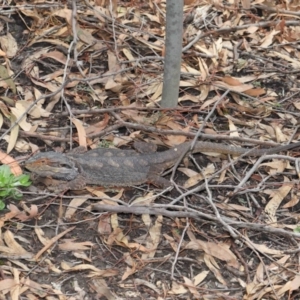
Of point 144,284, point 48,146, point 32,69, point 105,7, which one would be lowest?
point 144,284

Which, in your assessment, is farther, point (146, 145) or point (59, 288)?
point (146, 145)

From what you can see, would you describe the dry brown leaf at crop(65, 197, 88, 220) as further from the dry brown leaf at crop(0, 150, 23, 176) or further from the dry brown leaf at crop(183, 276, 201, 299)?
the dry brown leaf at crop(183, 276, 201, 299)

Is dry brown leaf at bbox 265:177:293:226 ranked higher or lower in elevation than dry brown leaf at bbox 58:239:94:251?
higher

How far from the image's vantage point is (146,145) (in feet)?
18.1

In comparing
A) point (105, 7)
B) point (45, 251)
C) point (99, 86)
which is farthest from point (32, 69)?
point (45, 251)

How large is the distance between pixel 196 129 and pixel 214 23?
1.73 meters

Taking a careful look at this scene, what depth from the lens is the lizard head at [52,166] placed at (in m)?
5.05

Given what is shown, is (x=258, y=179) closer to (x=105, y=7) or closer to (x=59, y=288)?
(x=59, y=288)

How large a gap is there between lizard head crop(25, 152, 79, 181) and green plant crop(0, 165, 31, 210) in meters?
0.15

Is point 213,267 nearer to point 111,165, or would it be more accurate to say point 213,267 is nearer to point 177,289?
point 177,289

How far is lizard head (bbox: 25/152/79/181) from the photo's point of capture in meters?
5.05

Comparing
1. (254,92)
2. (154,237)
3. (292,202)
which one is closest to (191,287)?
(154,237)

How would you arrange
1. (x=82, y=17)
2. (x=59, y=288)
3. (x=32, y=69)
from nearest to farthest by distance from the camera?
(x=59, y=288) < (x=32, y=69) < (x=82, y=17)

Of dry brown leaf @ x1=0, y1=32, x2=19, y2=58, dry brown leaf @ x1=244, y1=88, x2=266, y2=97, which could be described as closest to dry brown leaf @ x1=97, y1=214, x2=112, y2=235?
dry brown leaf @ x1=244, y1=88, x2=266, y2=97
